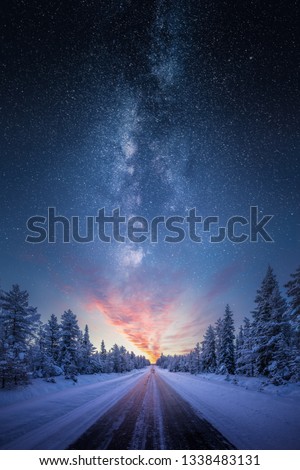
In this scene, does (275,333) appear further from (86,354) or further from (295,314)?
(86,354)

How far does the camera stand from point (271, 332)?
23.5 meters

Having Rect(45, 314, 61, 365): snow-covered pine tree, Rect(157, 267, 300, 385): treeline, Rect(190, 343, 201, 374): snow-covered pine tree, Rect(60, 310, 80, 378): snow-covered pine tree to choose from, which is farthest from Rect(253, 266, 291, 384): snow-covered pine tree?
Rect(190, 343, 201, 374): snow-covered pine tree

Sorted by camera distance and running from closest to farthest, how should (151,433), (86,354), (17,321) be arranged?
(151,433) → (17,321) → (86,354)

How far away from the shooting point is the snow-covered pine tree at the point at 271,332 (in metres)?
21.1

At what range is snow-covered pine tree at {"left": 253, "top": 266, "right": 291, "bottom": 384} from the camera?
21125mm

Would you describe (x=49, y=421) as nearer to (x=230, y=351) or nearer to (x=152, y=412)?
(x=152, y=412)

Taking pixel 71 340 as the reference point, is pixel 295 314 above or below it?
above

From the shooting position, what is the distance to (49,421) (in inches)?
345

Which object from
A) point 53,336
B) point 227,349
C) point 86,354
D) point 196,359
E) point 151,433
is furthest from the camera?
point 196,359

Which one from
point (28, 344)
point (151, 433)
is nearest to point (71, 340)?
point (28, 344)

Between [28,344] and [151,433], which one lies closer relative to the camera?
[151,433]

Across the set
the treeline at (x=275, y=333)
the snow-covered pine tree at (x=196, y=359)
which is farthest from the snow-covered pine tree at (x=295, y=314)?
the snow-covered pine tree at (x=196, y=359)

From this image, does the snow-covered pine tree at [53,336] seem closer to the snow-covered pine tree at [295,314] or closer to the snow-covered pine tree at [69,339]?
the snow-covered pine tree at [69,339]
